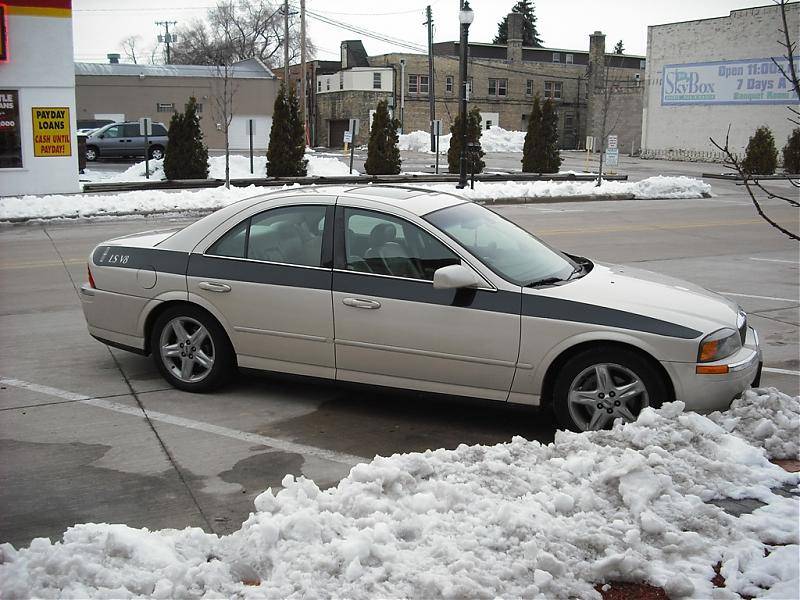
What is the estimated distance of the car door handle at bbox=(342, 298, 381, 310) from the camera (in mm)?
6008

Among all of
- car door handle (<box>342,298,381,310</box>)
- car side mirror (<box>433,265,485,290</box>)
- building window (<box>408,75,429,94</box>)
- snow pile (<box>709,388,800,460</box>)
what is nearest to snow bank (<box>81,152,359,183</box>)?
car door handle (<box>342,298,381,310</box>)

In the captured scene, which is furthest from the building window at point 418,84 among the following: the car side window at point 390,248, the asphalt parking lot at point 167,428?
the car side window at point 390,248

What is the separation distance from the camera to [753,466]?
4.65 m

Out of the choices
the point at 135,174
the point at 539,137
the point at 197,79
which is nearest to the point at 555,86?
the point at 197,79

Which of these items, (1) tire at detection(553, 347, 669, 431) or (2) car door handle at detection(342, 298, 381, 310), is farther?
(2) car door handle at detection(342, 298, 381, 310)

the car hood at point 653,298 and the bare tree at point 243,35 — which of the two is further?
the bare tree at point 243,35

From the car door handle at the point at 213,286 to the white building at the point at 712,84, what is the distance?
164 feet

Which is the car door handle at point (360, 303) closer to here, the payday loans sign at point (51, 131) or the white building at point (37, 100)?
the white building at point (37, 100)

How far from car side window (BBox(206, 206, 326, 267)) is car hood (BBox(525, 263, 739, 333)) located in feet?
5.50

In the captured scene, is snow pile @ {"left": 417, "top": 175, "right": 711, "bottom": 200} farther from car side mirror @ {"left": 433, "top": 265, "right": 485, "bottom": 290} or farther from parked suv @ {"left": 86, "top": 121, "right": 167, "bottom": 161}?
car side mirror @ {"left": 433, "top": 265, "right": 485, "bottom": 290}

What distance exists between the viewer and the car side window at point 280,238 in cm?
638

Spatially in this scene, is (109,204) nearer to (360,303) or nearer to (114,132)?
(360,303)

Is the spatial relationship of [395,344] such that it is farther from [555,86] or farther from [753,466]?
[555,86]

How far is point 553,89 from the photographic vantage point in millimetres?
80000
